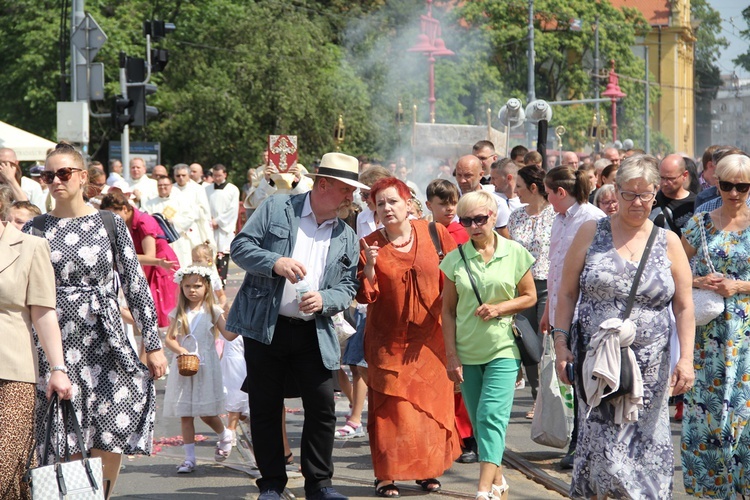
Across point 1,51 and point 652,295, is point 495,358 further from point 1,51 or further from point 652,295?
point 1,51

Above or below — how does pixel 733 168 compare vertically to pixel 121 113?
below

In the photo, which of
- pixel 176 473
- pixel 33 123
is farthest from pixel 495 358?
pixel 33 123

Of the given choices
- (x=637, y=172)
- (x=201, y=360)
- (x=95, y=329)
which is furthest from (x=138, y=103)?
(x=637, y=172)

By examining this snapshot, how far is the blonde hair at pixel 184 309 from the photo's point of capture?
8.18 meters

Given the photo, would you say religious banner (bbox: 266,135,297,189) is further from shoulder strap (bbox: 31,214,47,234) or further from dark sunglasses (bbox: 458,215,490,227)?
shoulder strap (bbox: 31,214,47,234)

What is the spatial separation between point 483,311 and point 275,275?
117 cm

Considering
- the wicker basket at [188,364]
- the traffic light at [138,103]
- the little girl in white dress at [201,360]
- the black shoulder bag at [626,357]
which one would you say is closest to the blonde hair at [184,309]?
the little girl in white dress at [201,360]

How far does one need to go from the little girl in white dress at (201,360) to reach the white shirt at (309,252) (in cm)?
164

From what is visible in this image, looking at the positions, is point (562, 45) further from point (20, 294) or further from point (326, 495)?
point (20, 294)

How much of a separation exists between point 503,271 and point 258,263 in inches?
55.5

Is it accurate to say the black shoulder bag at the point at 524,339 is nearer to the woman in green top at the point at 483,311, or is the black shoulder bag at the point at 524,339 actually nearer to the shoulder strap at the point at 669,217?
the woman in green top at the point at 483,311

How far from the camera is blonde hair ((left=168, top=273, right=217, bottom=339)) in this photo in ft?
26.8

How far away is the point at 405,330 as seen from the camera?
6.94 meters

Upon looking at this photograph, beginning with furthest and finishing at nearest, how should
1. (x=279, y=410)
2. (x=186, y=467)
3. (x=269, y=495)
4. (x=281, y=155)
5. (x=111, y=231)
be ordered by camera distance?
(x=281, y=155) < (x=186, y=467) < (x=279, y=410) < (x=269, y=495) < (x=111, y=231)
